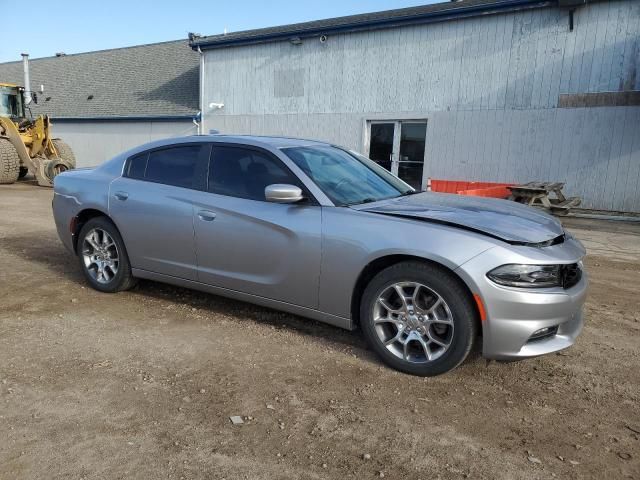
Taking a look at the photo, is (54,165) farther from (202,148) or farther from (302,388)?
(302,388)

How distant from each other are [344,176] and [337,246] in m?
0.86

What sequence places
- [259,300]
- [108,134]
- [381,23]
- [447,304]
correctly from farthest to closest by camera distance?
[108,134]
[381,23]
[259,300]
[447,304]

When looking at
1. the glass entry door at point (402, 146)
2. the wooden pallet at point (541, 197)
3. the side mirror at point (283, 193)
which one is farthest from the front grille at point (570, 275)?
the glass entry door at point (402, 146)

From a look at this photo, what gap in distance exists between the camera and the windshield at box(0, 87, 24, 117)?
16.7m

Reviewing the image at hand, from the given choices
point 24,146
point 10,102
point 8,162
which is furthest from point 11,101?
point 8,162

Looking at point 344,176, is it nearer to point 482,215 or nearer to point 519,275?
point 482,215

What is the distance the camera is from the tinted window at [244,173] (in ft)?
12.9

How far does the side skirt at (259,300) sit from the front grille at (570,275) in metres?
1.43

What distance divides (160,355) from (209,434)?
112 cm

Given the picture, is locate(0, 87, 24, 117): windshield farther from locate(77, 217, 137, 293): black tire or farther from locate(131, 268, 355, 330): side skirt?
locate(131, 268, 355, 330): side skirt

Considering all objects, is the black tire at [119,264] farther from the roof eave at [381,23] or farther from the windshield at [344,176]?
the roof eave at [381,23]

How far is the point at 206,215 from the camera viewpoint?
162 inches

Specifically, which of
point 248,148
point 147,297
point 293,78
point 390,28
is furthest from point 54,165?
point 248,148

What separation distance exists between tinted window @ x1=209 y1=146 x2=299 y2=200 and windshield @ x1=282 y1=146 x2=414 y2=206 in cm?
16
